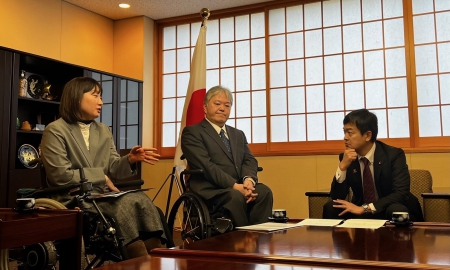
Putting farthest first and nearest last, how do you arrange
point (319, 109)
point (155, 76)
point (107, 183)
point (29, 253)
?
point (155, 76) < point (319, 109) < point (107, 183) < point (29, 253)

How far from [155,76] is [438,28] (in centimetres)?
316

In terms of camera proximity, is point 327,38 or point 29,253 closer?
point 29,253

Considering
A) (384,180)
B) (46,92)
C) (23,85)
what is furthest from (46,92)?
(384,180)

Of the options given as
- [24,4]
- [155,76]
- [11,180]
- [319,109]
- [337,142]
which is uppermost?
[24,4]

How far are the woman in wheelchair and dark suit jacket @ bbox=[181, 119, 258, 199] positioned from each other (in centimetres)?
39

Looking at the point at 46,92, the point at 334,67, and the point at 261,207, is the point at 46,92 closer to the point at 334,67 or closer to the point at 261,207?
the point at 261,207

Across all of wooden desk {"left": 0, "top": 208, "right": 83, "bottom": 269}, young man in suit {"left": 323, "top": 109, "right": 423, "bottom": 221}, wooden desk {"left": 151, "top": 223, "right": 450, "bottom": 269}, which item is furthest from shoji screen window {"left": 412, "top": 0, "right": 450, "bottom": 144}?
wooden desk {"left": 0, "top": 208, "right": 83, "bottom": 269}

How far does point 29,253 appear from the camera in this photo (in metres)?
1.78

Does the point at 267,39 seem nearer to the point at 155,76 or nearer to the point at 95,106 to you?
the point at 155,76

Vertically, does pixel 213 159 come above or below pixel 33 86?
below

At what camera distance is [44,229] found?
5.00 feet

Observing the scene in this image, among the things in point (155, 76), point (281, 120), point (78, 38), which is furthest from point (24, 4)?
point (281, 120)

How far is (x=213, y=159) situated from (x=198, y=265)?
75.9 inches

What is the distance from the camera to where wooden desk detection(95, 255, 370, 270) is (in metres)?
0.97
